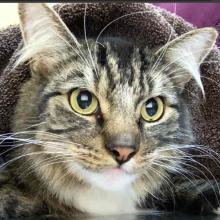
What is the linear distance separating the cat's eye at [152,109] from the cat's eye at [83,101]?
10 centimetres

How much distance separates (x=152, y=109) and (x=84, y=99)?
143 mm

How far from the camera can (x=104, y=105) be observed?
0.91 m

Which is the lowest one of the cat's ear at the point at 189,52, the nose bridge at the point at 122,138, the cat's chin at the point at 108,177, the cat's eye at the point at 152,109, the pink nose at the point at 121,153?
the cat's chin at the point at 108,177

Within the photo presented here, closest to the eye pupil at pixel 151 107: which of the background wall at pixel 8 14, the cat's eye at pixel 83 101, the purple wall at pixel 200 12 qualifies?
the cat's eye at pixel 83 101

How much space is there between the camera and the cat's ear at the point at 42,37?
929 mm

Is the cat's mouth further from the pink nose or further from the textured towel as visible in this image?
the textured towel

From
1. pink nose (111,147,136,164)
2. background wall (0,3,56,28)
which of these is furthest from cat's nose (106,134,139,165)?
background wall (0,3,56,28)

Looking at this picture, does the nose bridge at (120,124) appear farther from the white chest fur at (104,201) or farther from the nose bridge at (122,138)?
the white chest fur at (104,201)

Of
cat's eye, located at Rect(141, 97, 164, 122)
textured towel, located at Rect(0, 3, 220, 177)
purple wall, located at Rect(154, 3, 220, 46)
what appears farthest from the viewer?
purple wall, located at Rect(154, 3, 220, 46)

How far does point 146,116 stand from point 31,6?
1.01 ft

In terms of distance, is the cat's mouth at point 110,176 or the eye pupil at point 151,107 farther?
the eye pupil at point 151,107

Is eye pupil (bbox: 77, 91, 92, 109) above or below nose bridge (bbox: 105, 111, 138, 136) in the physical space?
above

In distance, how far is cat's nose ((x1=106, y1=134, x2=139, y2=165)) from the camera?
838 millimetres

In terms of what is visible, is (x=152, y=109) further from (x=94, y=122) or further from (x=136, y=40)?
(x=136, y=40)
